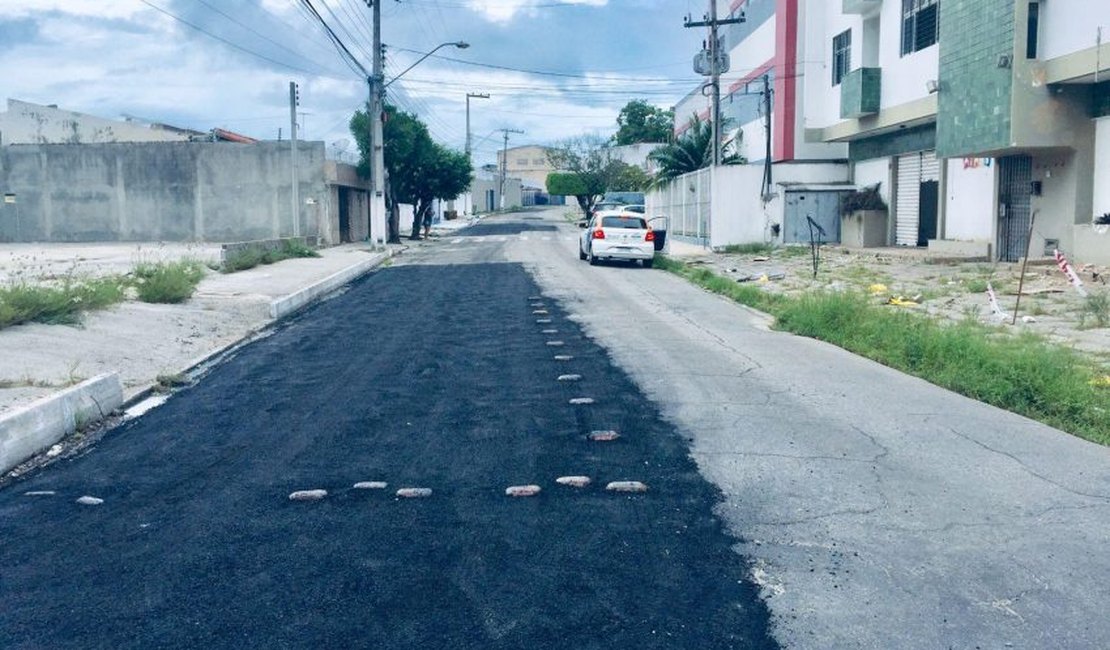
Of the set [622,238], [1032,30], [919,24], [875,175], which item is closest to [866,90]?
[919,24]

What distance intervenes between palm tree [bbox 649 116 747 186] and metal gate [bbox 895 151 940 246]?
1146cm

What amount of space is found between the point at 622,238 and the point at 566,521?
2399 cm

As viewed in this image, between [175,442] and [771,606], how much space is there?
5.51 m

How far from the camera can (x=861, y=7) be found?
3447 centimetres

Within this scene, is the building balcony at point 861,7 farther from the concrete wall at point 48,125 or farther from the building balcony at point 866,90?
the concrete wall at point 48,125

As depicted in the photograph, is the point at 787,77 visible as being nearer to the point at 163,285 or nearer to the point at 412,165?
the point at 412,165

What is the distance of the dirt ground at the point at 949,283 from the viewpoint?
15.2m

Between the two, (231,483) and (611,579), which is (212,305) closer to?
(231,483)

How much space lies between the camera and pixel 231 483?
7379 millimetres

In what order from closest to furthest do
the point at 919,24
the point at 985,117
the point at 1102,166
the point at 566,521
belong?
the point at 566,521 → the point at 1102,166 → the point at 985,117 → the point at 919,24

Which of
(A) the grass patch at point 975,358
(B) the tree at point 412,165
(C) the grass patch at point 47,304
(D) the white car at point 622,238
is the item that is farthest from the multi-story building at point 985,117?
(B) the tree at point 412,165

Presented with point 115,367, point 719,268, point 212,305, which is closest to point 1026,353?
point 115,367

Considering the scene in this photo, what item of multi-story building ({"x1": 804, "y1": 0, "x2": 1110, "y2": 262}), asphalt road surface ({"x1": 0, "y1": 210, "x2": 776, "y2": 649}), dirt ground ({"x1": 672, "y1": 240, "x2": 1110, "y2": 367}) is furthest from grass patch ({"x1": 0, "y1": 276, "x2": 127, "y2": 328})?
multi-story building ({"x1": 804, "y1": 0, "x2": 1110, "y2": 262})

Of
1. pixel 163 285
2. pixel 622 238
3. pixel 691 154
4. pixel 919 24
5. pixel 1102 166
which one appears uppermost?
pixel 919 24
